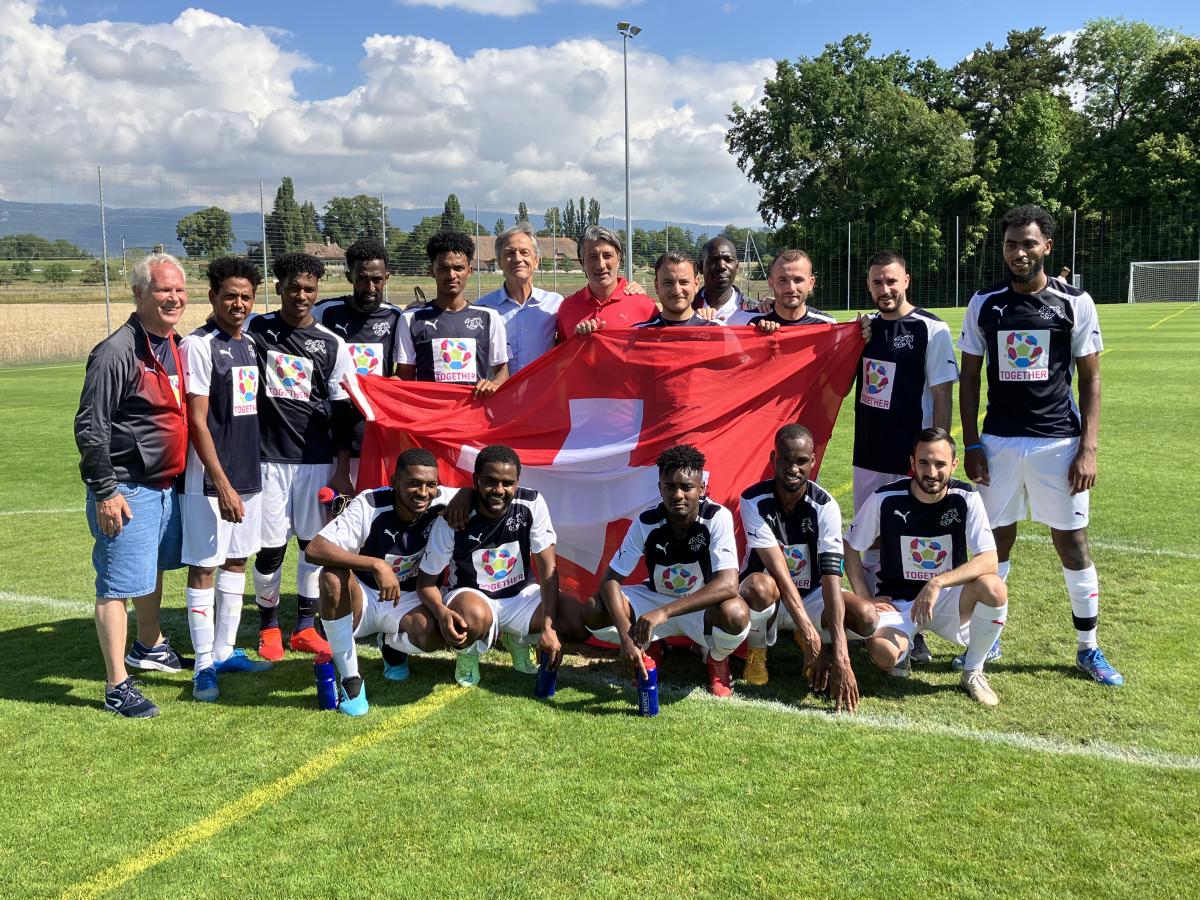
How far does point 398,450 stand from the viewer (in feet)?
17.0

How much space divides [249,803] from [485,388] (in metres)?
2.60

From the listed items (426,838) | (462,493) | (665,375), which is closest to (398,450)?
(462,493)

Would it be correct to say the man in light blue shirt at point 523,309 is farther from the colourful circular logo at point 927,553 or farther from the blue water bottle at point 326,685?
the colourful circular logo at point 927,553

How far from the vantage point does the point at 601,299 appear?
5633mm

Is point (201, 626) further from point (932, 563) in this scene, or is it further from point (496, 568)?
point (932, 563)

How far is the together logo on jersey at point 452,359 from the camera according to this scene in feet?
17.4

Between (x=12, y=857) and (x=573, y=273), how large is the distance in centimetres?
3482

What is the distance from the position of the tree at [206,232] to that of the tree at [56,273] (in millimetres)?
4024

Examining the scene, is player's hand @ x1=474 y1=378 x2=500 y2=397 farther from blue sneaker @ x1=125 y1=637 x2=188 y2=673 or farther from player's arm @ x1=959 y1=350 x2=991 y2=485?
player's arm @ x1=959 y1=350 x2=991 y2=485

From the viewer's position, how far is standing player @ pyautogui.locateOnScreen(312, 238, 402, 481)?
5238mm

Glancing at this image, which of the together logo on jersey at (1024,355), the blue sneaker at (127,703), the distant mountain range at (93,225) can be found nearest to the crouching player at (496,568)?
the blue sneaker at (127,703)

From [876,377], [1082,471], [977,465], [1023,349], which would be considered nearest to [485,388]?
[876,377]

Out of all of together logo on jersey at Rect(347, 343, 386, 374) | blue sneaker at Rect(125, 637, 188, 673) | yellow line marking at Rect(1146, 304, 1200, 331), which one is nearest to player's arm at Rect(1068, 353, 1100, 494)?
together logo on jersey at Rect(347, 343, 386, 374)

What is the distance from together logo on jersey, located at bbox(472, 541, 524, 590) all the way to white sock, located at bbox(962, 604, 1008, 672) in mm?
→ 2122
